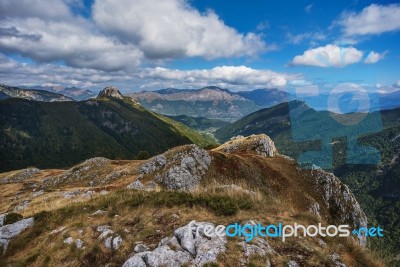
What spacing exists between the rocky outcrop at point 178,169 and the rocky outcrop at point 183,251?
3506 cm

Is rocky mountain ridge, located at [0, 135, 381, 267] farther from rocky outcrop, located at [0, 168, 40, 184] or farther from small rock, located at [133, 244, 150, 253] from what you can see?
rocky outcrop, located at [0, 168, 40, 184]

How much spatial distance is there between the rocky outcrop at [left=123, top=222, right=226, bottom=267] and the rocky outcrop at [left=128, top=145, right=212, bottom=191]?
35060 millimetres

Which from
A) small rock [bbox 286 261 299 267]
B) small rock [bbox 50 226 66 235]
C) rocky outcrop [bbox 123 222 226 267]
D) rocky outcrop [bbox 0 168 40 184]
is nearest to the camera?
small rock [bbox 286 261 299 267]

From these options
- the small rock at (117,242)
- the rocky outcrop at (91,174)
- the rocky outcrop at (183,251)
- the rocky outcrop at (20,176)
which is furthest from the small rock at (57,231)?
the rocky outcrop at (20,176)

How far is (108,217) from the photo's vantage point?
1756cm

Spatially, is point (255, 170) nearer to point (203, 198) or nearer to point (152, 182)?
point (152, 182)

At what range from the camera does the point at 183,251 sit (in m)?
12.8

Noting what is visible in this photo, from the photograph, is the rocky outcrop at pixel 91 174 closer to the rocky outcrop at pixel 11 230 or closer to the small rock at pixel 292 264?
the rocky outcrop at pixel 11 230

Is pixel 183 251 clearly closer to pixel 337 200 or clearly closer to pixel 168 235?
pixel 168 235

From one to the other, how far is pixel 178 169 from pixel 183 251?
40154mm

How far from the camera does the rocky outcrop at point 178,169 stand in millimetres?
50625

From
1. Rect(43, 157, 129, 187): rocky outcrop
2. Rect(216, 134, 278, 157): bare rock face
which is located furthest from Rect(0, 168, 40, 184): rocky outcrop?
Rect(216, 134, 278, 157): bare rock face

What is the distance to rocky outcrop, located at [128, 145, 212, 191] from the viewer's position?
1993 inches

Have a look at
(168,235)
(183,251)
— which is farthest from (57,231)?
(183,251)
